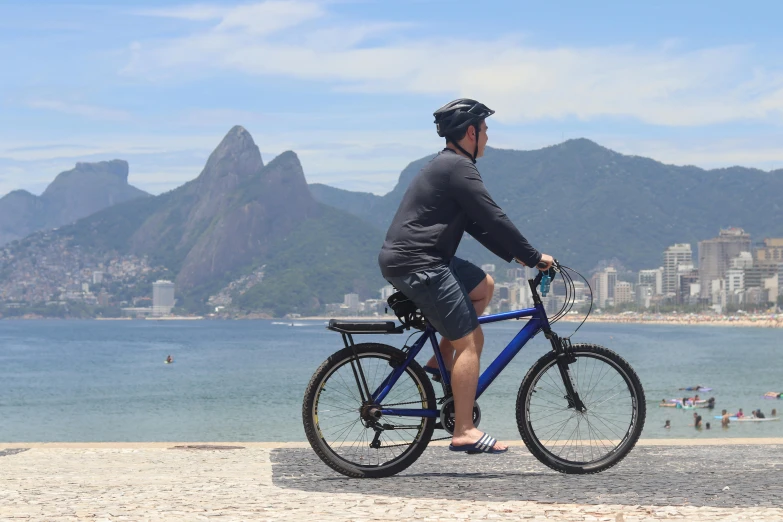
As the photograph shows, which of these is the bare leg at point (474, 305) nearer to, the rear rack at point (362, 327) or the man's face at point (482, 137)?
the rear rack at point (362, 327)

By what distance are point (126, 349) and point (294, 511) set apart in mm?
150162

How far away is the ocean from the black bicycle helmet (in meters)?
1.46

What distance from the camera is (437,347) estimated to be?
268 inches

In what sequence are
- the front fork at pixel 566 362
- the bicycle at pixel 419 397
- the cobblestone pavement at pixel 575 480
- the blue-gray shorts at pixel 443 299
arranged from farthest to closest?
the front fork at pixel 566 362 < the bicycle at pixel 419 397 < the blue-gray shorts at pixel 443 299 < the cobblestone pavement at pixel 575 480

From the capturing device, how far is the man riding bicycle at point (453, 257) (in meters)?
6.55

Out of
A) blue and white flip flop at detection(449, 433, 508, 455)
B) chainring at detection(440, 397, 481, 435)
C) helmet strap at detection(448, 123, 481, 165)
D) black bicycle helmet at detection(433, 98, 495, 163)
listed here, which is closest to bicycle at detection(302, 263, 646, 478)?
chainring at detection(440, 397, 481, 435)

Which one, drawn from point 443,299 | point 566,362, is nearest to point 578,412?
point 566,362

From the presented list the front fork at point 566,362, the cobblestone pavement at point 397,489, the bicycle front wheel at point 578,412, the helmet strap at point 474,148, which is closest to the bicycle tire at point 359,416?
the cobblestone pavement at point 397,489

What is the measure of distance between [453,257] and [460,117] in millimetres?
922

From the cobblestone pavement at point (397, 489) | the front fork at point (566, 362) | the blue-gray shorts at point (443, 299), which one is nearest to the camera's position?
the cobblestone pavement at point (397, 489)

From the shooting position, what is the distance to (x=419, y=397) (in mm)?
6711

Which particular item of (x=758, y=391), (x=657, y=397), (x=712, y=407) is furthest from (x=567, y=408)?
(x=758, y=391)

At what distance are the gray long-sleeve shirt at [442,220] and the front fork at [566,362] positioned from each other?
65 cm

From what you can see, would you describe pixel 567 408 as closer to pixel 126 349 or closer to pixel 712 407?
pixel 712 407
